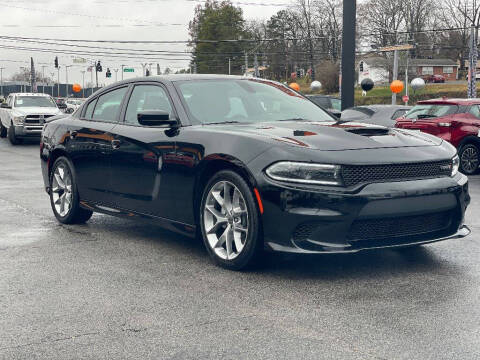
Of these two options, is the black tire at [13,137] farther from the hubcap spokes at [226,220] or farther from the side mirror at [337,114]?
the hubcap spokes at [226,220]

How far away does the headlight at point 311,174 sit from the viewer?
4793 millimetres

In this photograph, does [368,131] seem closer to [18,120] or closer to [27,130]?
[27,130]

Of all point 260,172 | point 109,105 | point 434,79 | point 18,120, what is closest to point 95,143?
point 109,105

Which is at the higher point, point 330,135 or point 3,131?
point 330,135

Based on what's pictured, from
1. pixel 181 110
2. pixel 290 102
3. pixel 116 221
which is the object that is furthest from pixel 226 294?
pixel 116 221

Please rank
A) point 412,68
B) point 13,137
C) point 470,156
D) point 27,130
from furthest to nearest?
point 412,68, point 13,137, point 27,130, point 470,156

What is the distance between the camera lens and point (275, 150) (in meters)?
4.94

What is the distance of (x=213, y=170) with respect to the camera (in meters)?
5.46

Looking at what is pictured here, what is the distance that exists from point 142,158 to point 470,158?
9.79 m

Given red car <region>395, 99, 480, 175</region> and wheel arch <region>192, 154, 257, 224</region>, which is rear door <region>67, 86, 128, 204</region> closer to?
wheel arch <region>192, 154, 257, 224</region>

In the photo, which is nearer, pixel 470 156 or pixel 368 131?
pixel 368 131

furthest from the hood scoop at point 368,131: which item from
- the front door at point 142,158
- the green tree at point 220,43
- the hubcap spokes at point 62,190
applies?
the green tree at point 220,43

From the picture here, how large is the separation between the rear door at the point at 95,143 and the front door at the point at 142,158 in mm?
157

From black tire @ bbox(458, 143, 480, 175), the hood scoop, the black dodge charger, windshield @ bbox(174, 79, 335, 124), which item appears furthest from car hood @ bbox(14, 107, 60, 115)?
the hood scoop
